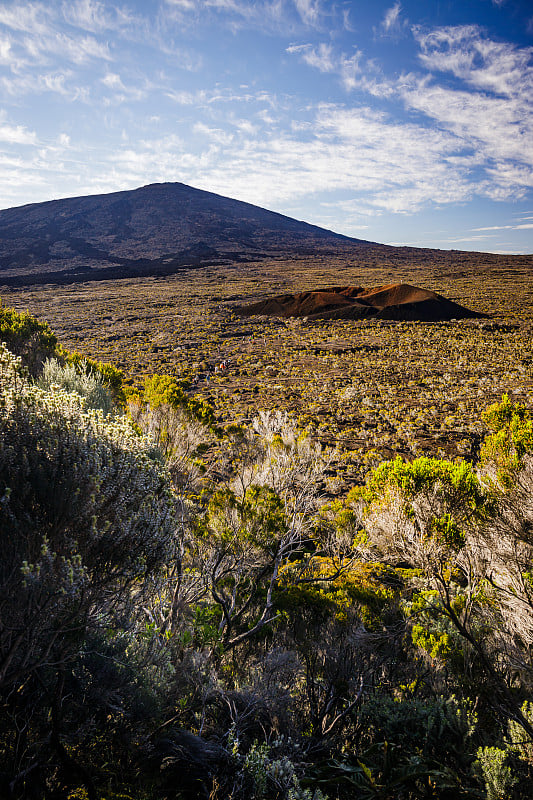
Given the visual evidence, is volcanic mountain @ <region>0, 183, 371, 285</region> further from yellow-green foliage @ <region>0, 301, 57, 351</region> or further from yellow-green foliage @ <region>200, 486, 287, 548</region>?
yellow-green foliage @ <region>200, 486, 287, 548</region>

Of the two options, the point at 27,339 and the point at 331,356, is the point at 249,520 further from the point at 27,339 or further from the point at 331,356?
the point at 331,356

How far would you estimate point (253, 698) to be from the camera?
12.6 feet

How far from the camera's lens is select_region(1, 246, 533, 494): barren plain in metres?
15.3

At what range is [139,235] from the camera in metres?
107

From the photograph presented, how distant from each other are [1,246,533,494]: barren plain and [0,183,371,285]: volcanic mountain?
2774 cm

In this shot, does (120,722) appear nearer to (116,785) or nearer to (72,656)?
(116,785)

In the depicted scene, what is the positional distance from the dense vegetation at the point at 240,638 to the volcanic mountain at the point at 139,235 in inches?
2626

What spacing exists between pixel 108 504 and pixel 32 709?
1445 millimetres

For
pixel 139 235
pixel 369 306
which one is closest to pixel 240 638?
pixel 369 306

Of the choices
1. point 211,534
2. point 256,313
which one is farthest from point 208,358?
point 211,534

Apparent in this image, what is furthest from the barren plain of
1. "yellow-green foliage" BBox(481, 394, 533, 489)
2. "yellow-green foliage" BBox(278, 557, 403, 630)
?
"yellow-green foliage" BBox(481, 394, 533, 489)

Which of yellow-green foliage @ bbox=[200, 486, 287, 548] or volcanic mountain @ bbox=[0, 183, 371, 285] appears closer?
yellow-green foliage @ bbox=[200, 486, 287, 548]

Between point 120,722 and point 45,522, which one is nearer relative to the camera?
point 45,522

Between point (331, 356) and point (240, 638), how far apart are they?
22.8 metres
